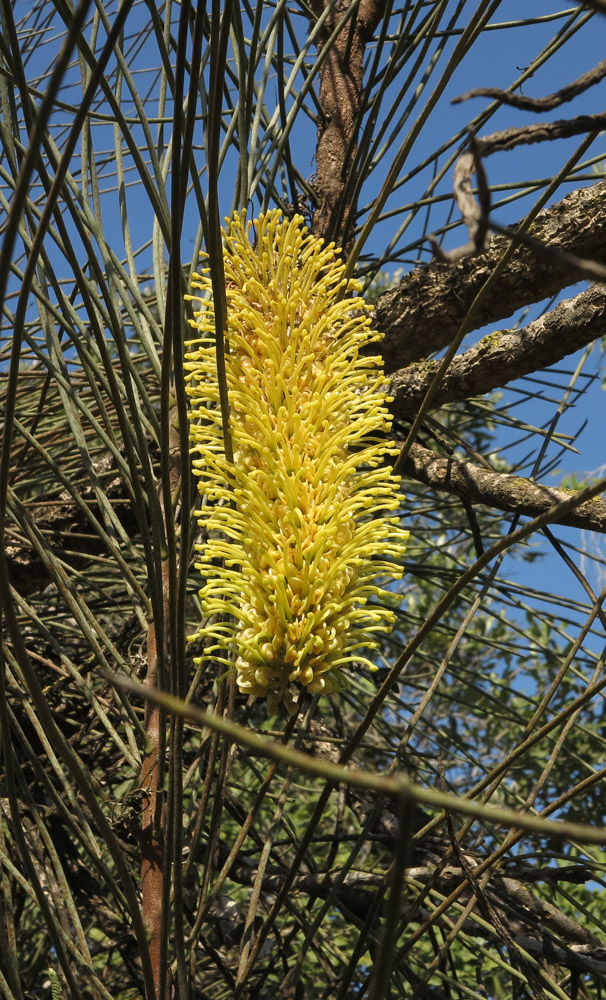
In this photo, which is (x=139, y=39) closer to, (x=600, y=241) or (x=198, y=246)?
(x=198, y=246)

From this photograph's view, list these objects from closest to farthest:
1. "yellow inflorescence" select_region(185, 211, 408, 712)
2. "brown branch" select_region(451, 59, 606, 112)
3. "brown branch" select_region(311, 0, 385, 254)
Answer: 1. "brown branch" select_region(451, 59, 606, 112)
2. "yellow inflorescence" select_region(185, 211, 408, 712)
3. "brown branch" select_region(311, 0, 385, 254)

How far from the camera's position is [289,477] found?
843 millimetres

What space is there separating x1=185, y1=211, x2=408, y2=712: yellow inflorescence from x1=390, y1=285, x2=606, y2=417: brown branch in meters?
0.33

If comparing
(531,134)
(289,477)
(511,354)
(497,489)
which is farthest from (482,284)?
(531,134)

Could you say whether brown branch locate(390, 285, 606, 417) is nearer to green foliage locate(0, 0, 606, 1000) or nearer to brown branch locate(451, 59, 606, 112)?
green foliage locate(0, 0, 606, 1000)

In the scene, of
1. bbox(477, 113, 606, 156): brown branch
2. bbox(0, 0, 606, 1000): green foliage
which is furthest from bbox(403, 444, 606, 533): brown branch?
bbox(477, 113, 606, 156): brown branch

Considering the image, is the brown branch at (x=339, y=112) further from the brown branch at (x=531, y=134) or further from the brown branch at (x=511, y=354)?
the brown branch at (x=531, y=134)

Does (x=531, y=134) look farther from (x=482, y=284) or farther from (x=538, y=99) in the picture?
(x=482, y=284)

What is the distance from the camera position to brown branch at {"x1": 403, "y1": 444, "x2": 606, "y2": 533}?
1104 mm

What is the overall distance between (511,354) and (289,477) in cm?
56

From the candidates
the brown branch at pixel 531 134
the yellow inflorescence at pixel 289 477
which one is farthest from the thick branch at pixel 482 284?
the brown branch at pixel 531 134

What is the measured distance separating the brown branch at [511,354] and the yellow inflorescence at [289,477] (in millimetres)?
333

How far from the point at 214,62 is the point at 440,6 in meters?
0.58

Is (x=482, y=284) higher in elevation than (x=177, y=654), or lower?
higher
